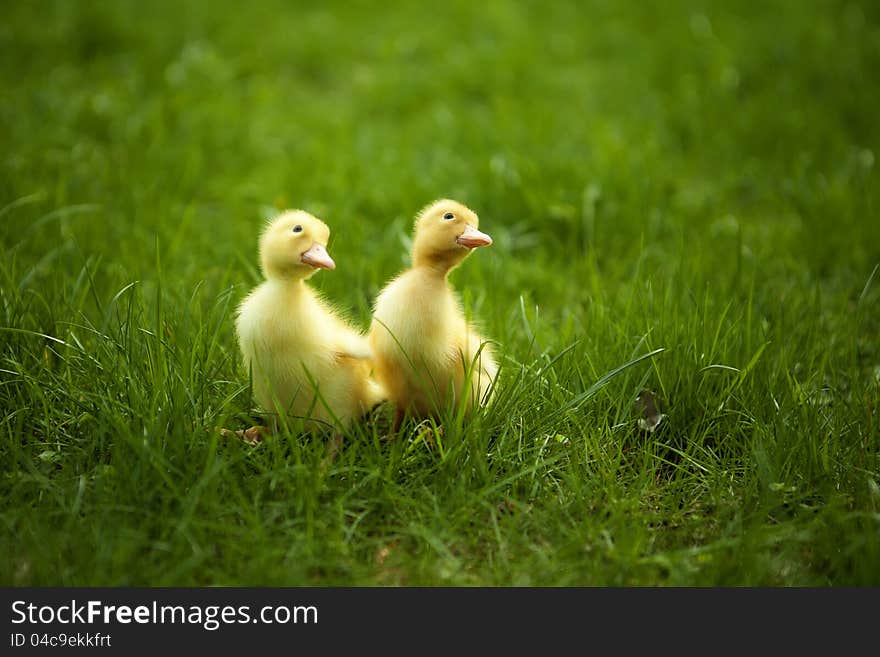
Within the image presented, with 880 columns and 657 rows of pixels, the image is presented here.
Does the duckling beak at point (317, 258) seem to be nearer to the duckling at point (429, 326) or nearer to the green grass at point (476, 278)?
the duckling at point (429, 326)

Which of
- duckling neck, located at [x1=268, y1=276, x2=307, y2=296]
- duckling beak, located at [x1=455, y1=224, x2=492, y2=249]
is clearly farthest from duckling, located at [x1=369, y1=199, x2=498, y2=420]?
duckling neck, located at [x1=268, y1=276, x2=307, y2=296]

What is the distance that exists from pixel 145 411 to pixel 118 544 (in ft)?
1.53

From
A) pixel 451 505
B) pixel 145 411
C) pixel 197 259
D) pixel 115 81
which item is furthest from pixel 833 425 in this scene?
pixel 115 81

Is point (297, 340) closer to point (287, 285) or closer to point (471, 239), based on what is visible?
point (287, 285)

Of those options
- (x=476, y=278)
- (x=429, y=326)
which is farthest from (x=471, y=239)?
(x=476, y=278)

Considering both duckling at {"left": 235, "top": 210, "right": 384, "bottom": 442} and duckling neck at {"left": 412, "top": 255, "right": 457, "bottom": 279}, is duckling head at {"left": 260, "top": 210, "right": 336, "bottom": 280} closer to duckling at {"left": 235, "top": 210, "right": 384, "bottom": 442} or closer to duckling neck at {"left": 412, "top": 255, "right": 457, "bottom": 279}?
duckling at {"left": 235, "top": 210, "right": 384, "bottom": 442}

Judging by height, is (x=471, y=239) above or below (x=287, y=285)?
above

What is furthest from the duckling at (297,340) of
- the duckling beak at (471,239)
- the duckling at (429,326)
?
the duckling beak at (471,239)

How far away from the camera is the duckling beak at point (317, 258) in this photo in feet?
8.48

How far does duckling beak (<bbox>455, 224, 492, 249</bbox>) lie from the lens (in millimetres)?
2697

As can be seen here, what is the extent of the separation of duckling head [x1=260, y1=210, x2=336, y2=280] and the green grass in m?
0.48

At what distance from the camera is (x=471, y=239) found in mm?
2707

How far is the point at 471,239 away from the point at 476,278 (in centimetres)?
156

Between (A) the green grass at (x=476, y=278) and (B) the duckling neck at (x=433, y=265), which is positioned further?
(B) the duckling neck at (x=433, y=265)
